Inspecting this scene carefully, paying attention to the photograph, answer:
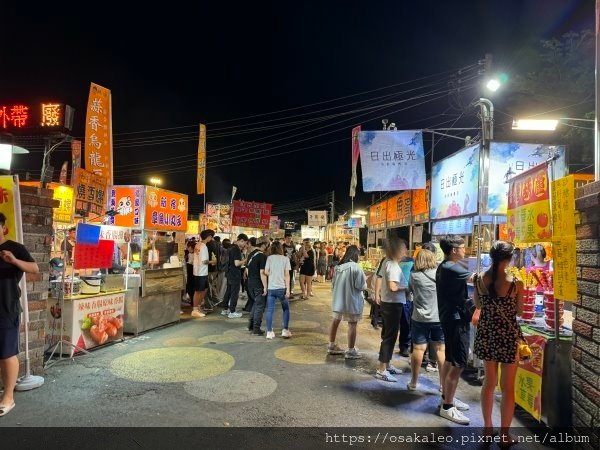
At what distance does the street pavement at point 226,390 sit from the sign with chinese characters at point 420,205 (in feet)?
13.4

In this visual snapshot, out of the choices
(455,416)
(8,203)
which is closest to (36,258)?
(8,203)

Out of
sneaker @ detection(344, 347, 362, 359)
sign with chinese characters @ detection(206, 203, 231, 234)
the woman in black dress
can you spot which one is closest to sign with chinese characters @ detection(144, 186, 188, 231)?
sneaker @ detection(344, 347, 362, 359)

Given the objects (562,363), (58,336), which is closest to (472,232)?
(562,363)

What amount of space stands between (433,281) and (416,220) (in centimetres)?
584

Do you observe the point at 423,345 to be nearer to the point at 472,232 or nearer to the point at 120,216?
the point at 472,232

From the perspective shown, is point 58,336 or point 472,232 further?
point 472,232

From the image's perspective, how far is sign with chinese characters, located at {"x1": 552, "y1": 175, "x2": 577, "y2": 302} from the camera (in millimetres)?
3594

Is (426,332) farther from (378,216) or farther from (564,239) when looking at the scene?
(378,216)

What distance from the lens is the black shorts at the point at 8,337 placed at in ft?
13.7

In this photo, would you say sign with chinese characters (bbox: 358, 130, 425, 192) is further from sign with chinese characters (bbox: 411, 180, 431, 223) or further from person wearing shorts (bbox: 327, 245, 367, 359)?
sign with chinese characters (bbox: 411, 180, 431, 223)

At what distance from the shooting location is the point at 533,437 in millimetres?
A: 3932

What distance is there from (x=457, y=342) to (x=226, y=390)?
2862 mm

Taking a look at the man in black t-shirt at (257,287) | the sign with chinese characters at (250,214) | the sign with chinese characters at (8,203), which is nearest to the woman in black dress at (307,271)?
the sign with chinese characters at (250,214)

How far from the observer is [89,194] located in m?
7.14
